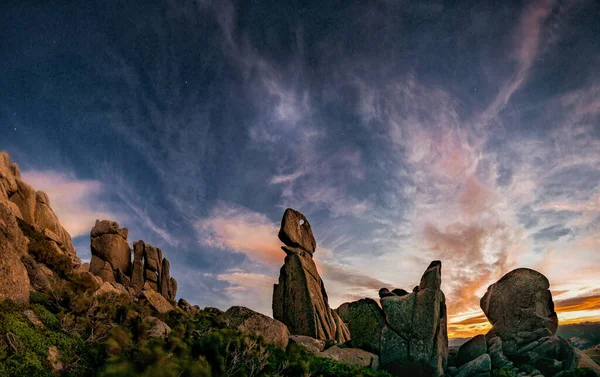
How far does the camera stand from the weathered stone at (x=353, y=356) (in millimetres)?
25281

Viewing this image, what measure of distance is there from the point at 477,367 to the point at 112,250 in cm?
5803

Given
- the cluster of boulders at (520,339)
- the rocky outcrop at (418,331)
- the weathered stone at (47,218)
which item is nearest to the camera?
the rocky outcrop at (418,331)

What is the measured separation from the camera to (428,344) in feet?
89.8

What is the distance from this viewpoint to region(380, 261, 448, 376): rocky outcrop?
2700 cm

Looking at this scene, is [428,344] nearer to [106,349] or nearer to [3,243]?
[106,349]

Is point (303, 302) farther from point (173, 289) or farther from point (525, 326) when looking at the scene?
point (173, 289)

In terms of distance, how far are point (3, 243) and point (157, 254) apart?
181 ft

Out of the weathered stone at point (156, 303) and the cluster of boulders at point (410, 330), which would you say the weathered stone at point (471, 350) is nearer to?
the cluster of boulders at point (410, 330)

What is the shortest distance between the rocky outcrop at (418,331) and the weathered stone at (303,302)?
5.06m

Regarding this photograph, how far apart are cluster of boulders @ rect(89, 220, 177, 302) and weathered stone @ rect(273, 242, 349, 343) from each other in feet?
111

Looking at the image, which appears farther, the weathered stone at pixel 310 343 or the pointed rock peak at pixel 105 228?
the pointed rock peak at pixel 105 228

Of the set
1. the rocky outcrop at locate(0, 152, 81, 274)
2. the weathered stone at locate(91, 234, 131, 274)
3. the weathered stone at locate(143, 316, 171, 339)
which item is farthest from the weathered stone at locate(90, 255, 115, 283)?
the weathered stone at locate(143, 316, 171, 339)

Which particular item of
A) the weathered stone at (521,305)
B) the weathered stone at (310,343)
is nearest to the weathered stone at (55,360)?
the weathered stone at (310,343)

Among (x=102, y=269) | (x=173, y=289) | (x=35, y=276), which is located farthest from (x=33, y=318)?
(x=173, y=289)
